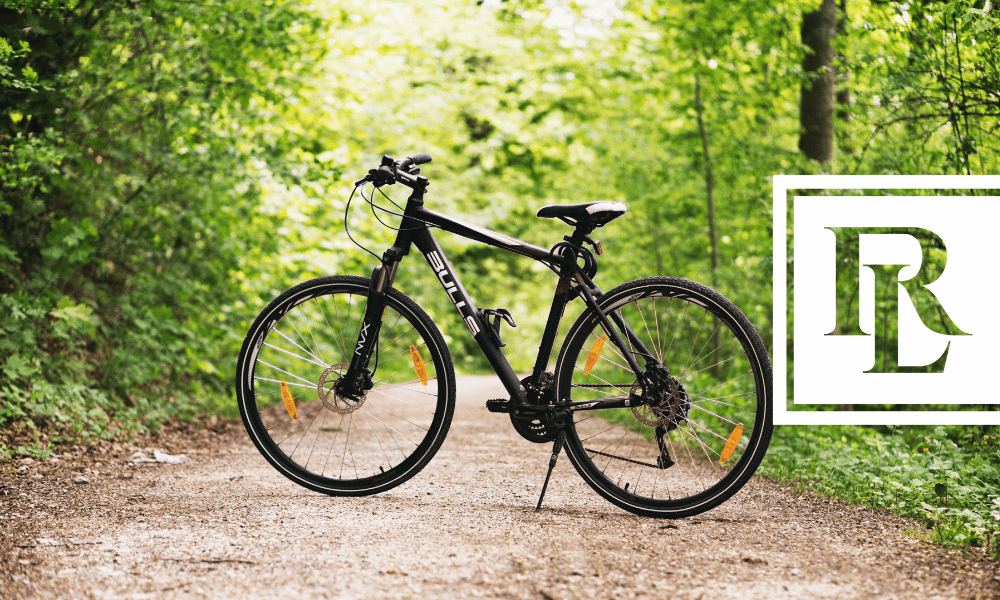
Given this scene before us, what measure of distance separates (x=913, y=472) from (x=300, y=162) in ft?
16.4

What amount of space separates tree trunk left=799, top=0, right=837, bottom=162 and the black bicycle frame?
4074 millimetres

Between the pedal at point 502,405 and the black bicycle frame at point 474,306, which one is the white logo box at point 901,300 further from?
the pedal at point 502,405

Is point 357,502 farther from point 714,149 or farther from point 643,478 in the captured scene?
point 714,149

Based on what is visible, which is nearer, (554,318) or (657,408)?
(657,408)

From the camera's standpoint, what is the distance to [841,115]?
6.80m

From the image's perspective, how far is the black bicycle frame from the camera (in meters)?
3.24

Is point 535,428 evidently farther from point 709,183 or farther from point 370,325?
point 709,183

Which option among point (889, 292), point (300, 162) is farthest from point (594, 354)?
A: point (300, 162)

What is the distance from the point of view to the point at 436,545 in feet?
8.85

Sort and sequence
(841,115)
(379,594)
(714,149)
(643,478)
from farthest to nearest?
(714,149) → (841,115) → (643,478) → (379,594)

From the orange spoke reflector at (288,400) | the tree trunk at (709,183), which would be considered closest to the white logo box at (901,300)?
the orange spoke reflector at (288,400)

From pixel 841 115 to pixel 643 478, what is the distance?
4644mm

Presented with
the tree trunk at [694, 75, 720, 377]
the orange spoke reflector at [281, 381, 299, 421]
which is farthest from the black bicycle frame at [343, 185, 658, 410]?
the tree trunk at [694, 75, 720, 377]

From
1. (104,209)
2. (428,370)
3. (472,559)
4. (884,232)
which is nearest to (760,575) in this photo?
(472,559)
